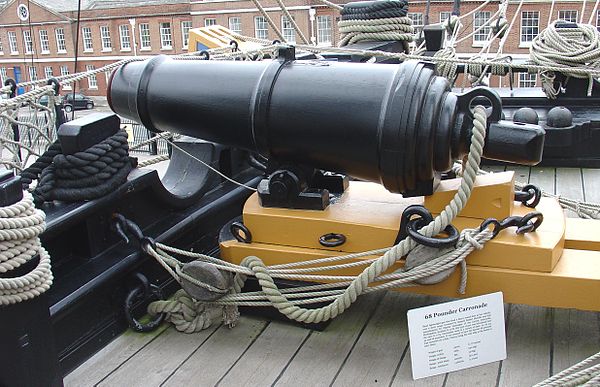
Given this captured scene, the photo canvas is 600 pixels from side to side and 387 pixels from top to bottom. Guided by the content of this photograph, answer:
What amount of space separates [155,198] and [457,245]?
0.86 metres

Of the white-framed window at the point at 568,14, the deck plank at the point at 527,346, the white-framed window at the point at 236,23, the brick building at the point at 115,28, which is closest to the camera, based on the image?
the deck plank at the point at 527,346

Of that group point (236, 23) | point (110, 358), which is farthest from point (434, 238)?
point (236, 23)

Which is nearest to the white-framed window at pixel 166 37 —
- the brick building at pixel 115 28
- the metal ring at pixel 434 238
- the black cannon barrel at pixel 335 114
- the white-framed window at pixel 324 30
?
the brick building at pixel 115 28

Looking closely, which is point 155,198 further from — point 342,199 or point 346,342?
point 346,342

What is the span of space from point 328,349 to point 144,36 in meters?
31.0

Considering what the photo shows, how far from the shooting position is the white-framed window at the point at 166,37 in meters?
30.1

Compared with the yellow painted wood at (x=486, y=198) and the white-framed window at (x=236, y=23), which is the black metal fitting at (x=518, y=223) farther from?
the white-framed window at (x=236, y=23)

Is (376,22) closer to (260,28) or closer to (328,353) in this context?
(328,353)

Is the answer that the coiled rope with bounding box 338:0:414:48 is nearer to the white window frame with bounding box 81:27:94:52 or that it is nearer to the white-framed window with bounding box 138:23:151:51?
the white-framed window with bounding box 138:23:151:51

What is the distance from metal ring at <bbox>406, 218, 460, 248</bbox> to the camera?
4.89ft

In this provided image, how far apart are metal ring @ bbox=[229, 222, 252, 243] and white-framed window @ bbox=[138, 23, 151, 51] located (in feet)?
99.6

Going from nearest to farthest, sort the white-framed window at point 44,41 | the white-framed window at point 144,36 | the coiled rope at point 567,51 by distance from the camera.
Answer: the coiled rope at point 567,51 < the white-framed window at point 144,36 < the white-framed window at point 44,41

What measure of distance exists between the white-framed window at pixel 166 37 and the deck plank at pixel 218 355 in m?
29.7

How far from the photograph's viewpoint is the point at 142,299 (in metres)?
1.80
